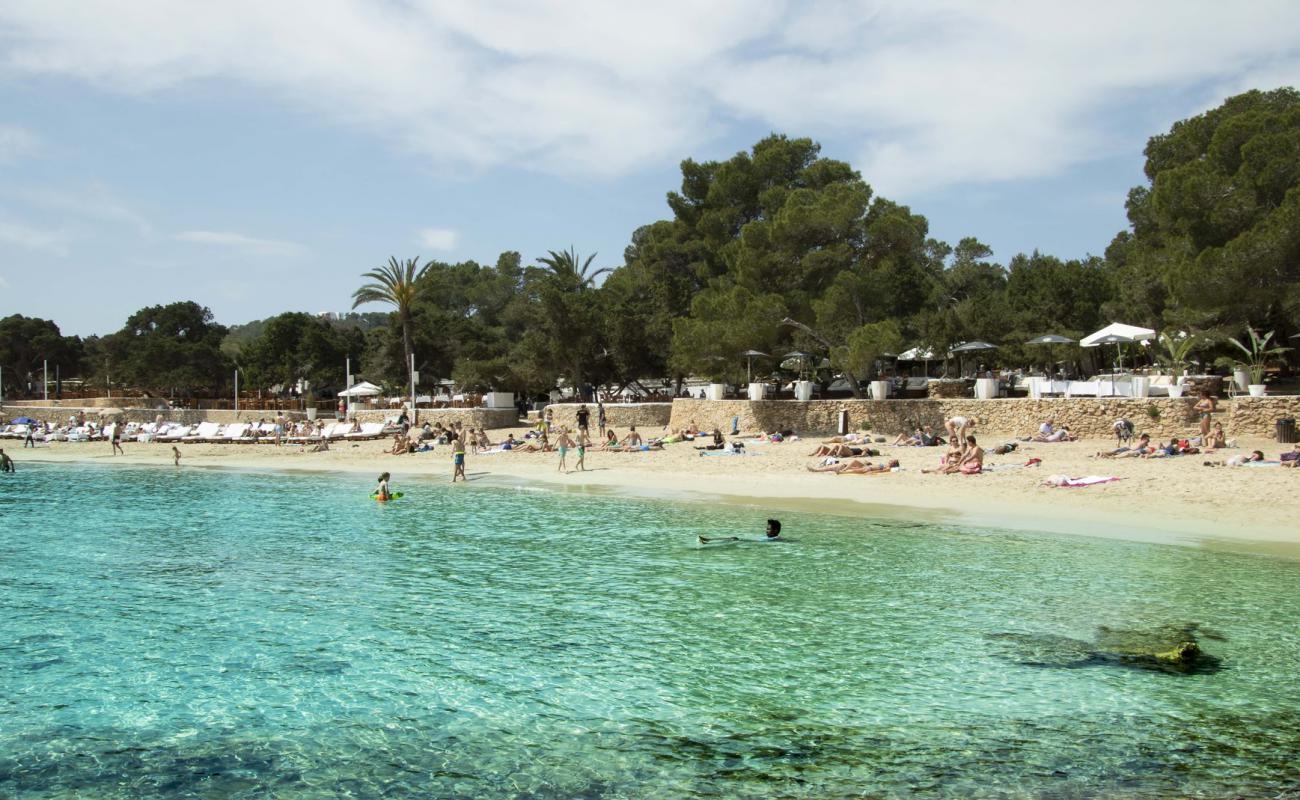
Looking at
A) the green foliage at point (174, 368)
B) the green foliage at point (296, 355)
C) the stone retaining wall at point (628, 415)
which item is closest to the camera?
the stone retaining wall at point (628, 415)

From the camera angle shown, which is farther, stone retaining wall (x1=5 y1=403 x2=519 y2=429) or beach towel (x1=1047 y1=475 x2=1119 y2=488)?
stone retaining wall (x1=5 y1=403 x2=519 y2=429)

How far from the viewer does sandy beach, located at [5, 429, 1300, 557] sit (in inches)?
594

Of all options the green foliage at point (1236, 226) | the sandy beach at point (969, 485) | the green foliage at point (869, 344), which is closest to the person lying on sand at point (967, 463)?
the sandy beach at point (969, 485)

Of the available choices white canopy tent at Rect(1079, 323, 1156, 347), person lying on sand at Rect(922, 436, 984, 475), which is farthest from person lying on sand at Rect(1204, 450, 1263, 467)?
white canopy tent at Rect(1079, 323, 1156, 347)

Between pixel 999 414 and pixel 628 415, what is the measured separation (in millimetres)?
14114

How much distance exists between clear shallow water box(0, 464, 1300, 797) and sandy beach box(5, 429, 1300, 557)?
5.08 feet

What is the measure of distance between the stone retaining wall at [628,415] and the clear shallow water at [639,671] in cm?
1969

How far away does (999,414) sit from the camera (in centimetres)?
2714

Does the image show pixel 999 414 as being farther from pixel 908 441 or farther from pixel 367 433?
pixel 367 433

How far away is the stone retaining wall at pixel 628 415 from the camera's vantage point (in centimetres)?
3538

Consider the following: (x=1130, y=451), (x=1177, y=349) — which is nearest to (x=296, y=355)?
(x=1177, y=349)

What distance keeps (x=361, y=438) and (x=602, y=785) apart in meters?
31.5

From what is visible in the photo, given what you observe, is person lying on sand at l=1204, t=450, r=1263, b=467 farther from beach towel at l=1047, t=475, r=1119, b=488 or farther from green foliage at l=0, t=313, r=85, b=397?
green foliage at l=0, t=313, r=85, b=397

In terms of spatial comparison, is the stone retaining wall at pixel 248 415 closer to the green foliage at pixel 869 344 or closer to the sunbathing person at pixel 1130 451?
the green foliage at pixel 869 344
